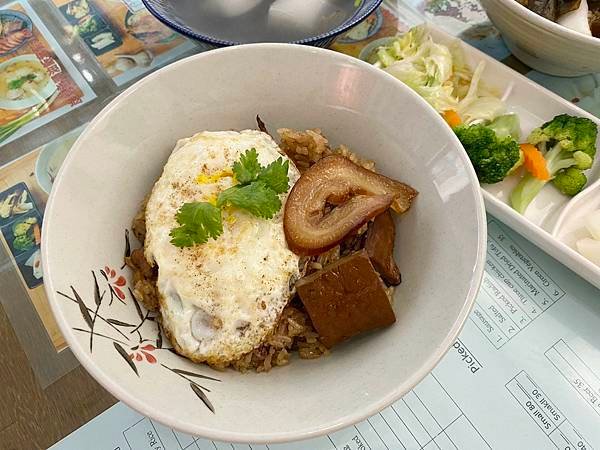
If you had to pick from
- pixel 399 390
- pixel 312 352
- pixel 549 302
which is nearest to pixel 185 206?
pixel 312 352

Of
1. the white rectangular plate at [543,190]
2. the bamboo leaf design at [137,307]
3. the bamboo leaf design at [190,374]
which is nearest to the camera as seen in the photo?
the bamboo leaf design at [190,374]

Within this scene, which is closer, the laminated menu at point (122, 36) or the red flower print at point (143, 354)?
the red flower print at point (143, 354)

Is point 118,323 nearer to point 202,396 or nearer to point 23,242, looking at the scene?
point 202,396

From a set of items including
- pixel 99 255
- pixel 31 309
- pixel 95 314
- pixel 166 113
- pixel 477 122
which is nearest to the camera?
pixel 95 314

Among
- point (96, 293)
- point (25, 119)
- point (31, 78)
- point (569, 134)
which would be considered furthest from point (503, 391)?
point (31, 78)

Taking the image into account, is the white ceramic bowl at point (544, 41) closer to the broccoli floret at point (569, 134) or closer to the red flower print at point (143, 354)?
the broccoli floret at point (569, 134)

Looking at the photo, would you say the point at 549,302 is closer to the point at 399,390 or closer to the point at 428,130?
the point at 428,130

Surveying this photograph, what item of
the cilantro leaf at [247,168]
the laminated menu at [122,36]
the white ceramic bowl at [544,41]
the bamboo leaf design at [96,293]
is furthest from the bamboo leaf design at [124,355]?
the white ceramic bowl at [544,41]
